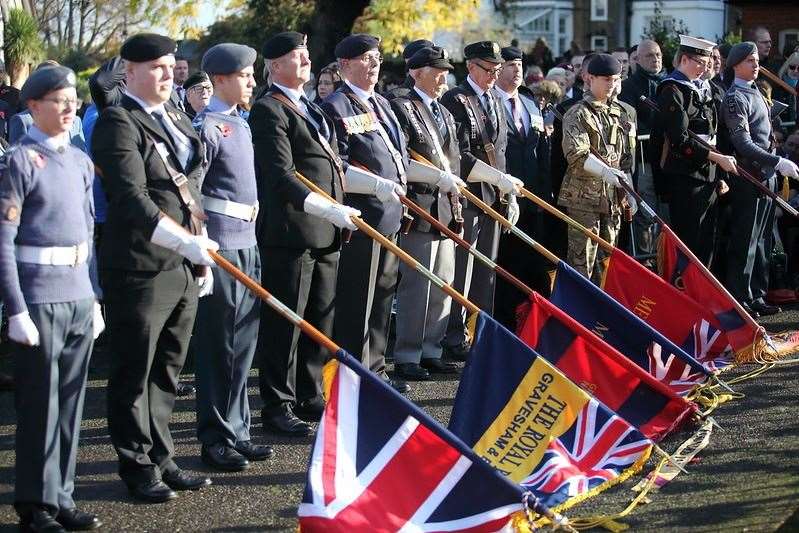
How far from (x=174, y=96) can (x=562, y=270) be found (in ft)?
10.4

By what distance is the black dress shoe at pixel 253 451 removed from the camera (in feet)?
21.3

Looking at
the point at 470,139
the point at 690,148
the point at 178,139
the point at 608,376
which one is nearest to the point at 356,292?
the point at 608,376

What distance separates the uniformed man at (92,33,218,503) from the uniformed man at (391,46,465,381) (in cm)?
249

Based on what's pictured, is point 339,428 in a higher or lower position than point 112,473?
higher

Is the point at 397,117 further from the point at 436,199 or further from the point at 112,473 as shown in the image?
the point at 112,473

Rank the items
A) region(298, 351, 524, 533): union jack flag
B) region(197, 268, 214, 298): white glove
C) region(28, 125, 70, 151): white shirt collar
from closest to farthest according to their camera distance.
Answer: region(298, 351, 524, 533): union jack flag, region(28, 125, 70, 151): white shirt collar, region(197, 268, 214, 298): white glove

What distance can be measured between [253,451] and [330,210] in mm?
1210

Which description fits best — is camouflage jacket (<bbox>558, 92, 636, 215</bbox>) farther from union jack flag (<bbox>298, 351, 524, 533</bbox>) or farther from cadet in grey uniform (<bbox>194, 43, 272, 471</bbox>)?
union jack flag (<bbox>298, 351, 524, 533</bbox>)

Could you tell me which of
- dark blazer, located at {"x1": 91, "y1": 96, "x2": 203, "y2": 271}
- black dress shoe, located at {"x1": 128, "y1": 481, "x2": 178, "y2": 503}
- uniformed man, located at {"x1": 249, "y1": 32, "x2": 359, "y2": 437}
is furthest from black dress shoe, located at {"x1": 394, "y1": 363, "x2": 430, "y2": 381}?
dark blazer, located at {"x1": 91, "y1": 96, "x2": 203, "y2": 271}

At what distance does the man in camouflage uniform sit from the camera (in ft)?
29.9

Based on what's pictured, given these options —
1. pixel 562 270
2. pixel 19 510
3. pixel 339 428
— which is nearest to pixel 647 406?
pixel 562 270

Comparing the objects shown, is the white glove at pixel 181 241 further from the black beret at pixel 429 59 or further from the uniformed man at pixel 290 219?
the black beret at pixel 429 59

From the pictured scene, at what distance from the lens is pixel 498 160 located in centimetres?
905

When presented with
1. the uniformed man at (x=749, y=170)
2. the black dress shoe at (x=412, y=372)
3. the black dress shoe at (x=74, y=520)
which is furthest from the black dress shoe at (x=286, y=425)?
the uniformed man at (x=749, y=170)
